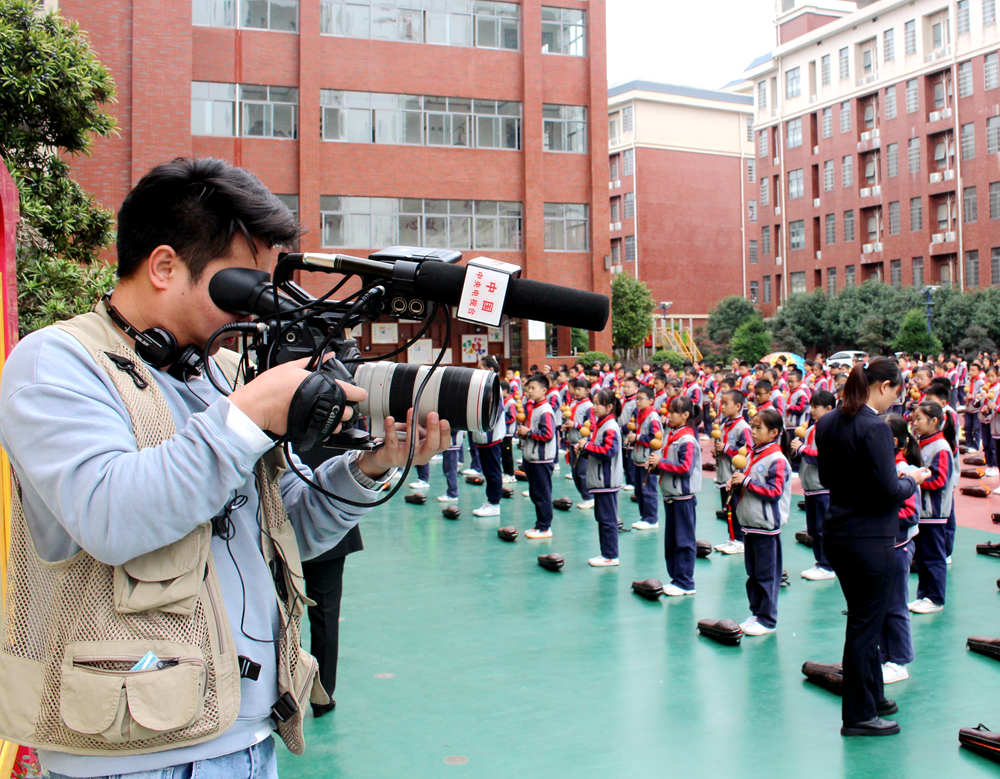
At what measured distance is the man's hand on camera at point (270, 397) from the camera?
4.50 ft

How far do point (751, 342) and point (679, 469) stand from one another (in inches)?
1286

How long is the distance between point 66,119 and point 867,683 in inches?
269

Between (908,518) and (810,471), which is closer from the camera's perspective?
(908,518)

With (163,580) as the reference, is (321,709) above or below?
below

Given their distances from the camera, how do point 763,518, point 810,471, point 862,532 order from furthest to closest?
point 810,471 < point 763,518 < point 862,532

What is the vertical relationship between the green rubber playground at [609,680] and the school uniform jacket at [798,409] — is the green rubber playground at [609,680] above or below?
below

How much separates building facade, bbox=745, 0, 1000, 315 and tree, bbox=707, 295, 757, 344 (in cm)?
426

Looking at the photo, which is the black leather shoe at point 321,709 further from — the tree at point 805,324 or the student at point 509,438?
the tree at point 805,324

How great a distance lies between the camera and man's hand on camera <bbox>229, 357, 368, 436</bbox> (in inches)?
53.9

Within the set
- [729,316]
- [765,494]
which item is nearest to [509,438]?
[765,494]

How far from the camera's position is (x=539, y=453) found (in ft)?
31.4

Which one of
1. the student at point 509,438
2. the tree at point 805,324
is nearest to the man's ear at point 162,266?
the student at point 509,438

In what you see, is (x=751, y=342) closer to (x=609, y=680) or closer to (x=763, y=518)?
(x=763, y=518)

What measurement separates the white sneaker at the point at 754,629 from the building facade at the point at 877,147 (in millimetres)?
35531
